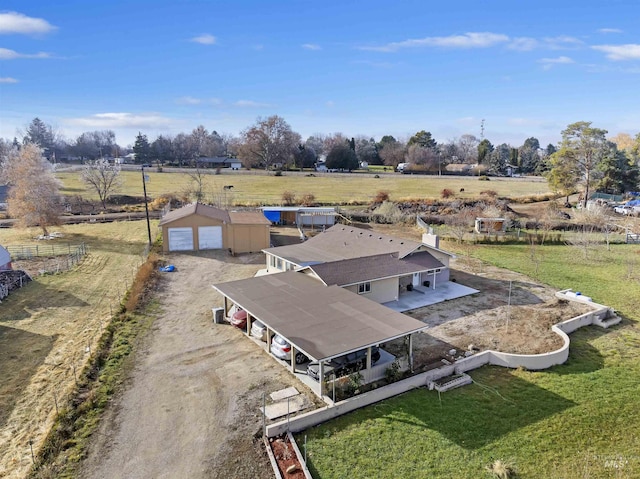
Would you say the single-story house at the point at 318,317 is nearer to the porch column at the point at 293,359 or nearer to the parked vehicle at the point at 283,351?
the porch column at the point at 293,359

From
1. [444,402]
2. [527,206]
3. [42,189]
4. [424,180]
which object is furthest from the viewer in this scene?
[424,180]

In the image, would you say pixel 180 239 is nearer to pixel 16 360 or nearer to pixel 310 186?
pixel 16 360

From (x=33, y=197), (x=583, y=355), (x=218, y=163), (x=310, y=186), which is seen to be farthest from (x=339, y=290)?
(x=218, y=163)

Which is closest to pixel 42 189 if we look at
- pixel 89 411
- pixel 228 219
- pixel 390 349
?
pixel 228 219

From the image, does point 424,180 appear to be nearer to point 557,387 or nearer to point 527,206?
point 527,206

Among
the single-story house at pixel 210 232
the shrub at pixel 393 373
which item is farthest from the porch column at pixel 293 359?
the single-story house at pixel 210 232

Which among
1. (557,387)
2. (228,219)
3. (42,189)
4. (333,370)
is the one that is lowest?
(557,387)

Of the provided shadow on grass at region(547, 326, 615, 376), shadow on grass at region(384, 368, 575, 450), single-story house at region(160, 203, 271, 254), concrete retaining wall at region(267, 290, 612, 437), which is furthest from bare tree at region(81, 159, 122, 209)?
shadow on grass at region(547, 326, 615, 376)
